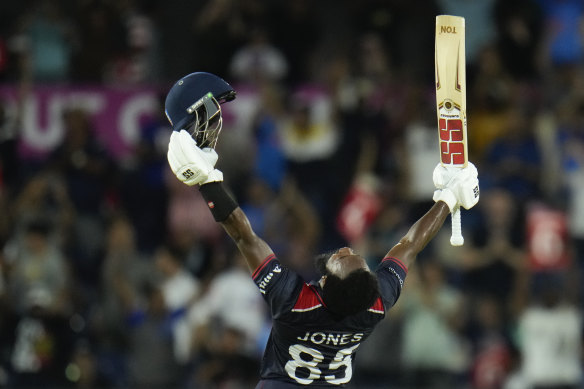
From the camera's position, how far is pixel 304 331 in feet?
18.8

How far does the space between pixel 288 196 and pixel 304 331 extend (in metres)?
5.98

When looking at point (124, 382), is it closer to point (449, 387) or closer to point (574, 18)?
point (449, 387)

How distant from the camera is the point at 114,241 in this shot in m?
11.5

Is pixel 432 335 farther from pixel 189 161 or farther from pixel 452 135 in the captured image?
pixel 189 161

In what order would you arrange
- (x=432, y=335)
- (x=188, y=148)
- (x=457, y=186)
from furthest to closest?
(x=432, y=335) < (x=457, y=186) < (x=188, y=148)

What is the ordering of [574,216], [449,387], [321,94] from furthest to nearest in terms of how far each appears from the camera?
[321,94]
[574,216]
[449,387]

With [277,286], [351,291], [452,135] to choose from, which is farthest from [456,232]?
[277,286]

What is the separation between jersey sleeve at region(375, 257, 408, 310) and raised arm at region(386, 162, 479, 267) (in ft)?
0.56

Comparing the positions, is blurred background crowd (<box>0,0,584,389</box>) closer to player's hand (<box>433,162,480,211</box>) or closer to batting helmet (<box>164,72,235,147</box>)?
player's hand (<box>433,162,480,211</box>)

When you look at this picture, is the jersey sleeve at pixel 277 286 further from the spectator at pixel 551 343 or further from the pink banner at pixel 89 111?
the pink banner at pixel 89 111

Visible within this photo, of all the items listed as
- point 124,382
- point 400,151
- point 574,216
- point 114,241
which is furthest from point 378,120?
point 124,382

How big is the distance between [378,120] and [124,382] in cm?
386

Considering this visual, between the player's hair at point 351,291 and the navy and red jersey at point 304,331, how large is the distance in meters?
0.11

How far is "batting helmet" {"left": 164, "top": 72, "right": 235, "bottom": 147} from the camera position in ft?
19.8
